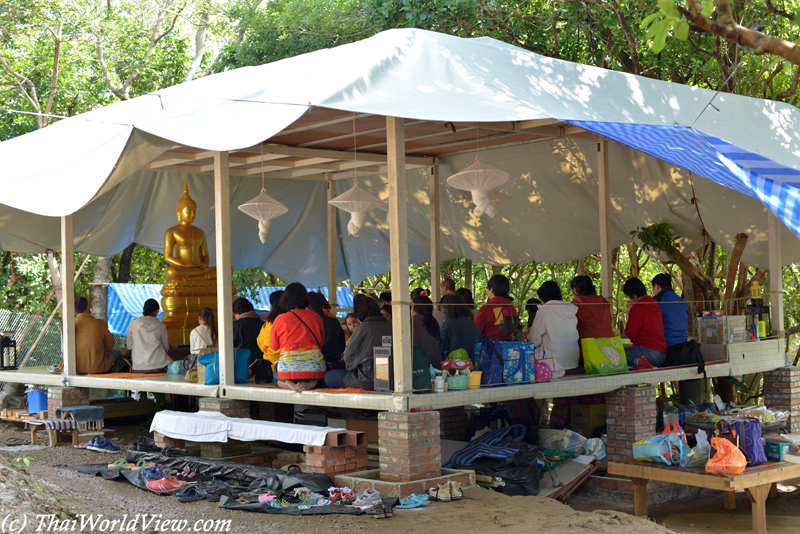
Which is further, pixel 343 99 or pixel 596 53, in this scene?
pixel 596 53

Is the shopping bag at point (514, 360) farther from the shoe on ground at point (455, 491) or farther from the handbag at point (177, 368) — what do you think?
the handbag at point (177, 368)

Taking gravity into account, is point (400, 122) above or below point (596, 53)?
below

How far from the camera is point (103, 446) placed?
9578 mm

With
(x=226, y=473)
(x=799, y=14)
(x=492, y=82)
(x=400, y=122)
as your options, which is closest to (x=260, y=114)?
(x=400, y=122)

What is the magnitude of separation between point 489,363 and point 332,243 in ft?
17.2

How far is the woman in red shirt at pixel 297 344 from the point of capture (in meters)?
7.76

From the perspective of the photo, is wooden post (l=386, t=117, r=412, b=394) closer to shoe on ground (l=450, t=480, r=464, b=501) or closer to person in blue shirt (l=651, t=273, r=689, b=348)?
shoe on ground (l=450, t=480, r=464, b=501)

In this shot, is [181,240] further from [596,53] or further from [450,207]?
[596,53]

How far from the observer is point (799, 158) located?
902 centimetres

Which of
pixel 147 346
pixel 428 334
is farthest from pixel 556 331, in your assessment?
pixel 147 346

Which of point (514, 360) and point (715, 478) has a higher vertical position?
point (514, 360)

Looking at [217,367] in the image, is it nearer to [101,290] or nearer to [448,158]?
[448,158]

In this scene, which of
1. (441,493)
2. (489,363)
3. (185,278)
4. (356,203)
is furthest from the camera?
(185,278)

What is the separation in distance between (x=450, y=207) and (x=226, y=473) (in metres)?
6.86
